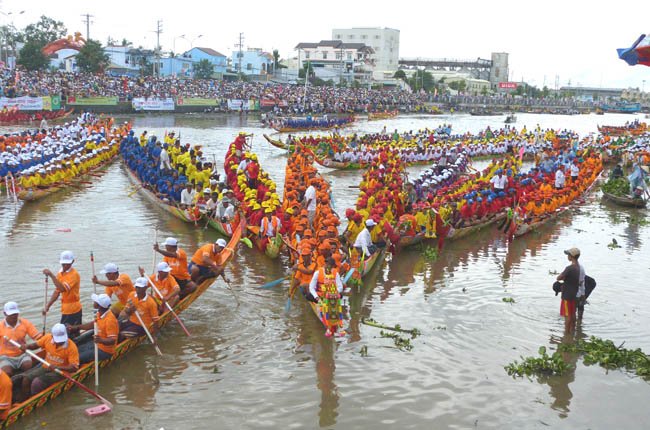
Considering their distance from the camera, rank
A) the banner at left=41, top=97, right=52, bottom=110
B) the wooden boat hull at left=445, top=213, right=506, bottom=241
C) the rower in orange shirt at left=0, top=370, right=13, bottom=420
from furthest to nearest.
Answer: the banner at left=41, top=97, right=52, bottom=110 → the wooden boat hull at left=445, top=213, right=506, bottom=241 → the rower in orange shirt at left=0, top=370, right=13, bottom=420

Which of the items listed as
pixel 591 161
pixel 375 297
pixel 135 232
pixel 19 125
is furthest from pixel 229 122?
pixel 375 297

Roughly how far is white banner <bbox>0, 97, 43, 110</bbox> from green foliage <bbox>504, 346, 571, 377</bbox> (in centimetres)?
4047

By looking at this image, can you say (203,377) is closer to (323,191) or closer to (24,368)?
(24,368)

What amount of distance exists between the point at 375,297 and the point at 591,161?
1849cm

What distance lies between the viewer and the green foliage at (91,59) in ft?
199

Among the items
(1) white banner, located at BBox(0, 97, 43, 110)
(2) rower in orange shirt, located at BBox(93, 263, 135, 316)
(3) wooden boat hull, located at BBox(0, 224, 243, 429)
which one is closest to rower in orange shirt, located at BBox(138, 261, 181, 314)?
(3) wooden boat hull, located at BBox(0, 224, 243, 429)

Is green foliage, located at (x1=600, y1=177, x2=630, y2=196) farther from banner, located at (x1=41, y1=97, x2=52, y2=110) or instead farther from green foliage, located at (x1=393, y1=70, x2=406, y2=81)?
green foliage, located at (x1=393, y1=70, x2=406, y2=81)

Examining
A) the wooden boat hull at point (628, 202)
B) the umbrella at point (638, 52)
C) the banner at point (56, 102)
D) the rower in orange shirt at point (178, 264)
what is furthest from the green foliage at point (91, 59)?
the umbrella at point (638, 52)

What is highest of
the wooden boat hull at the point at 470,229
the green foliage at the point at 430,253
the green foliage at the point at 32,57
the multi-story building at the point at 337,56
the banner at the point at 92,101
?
the multi-story building at the point at 337,56

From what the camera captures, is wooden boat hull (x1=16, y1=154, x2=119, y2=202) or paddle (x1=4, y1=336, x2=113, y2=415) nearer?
paddle (x1=4, y1=336, x2=113, y2=415)

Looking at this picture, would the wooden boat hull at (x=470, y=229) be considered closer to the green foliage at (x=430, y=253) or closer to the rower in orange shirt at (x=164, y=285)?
the green foliage at (x=430, y=253)

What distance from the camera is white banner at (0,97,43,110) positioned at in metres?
41.4

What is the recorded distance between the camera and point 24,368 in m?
7.65

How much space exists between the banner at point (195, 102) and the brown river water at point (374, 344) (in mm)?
40466
